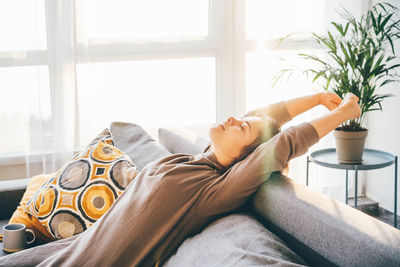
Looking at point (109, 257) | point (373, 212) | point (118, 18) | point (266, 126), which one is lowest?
point (373, 212)

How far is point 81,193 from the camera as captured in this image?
63.6 inches

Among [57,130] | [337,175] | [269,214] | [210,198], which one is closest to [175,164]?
[210,198]

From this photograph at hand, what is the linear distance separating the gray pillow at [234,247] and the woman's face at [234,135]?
26cm

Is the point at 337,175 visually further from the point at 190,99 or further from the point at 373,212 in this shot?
the point at 190,99

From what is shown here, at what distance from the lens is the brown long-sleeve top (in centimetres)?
117

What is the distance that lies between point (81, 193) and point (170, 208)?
1.84 feet

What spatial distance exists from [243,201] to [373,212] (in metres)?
2.29

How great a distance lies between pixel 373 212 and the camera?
125 inches

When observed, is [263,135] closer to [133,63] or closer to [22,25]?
[133,63]

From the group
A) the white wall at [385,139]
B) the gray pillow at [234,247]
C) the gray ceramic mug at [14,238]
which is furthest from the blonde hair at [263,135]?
the white wall at [385,139]

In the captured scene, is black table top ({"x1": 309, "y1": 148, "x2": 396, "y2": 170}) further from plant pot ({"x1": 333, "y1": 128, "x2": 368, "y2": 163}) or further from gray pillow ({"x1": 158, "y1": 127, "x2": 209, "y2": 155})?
gray pillow ({"x1": 158, "y1": 127, "x2": 209, "y2": 155})

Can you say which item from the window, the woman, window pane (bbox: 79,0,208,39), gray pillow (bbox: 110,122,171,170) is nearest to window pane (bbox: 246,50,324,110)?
the window

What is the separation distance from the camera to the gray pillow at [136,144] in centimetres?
180

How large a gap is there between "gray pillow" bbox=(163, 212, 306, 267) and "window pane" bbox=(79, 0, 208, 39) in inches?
76.5
